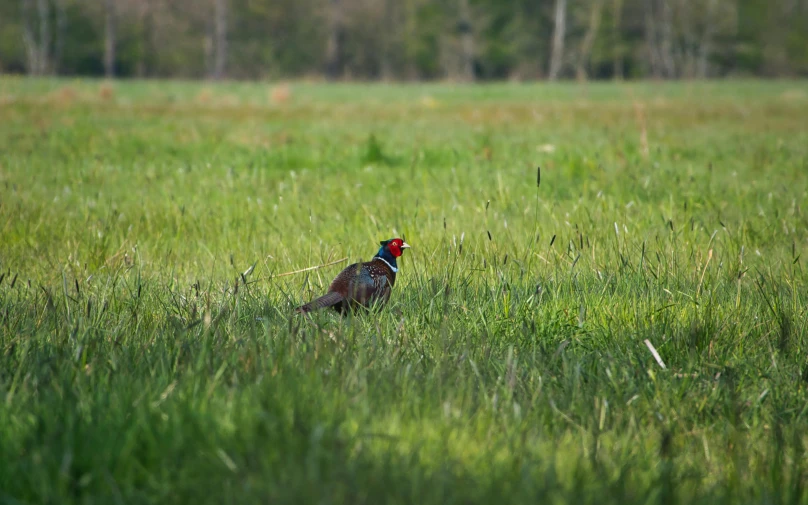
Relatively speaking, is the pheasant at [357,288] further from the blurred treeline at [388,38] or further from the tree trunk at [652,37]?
the blurred treeline at [388,38]

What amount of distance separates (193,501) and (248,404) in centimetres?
37

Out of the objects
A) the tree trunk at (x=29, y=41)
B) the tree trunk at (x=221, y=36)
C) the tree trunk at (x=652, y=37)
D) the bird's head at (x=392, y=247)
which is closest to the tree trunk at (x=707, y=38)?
the tree trunk at (x=652, y=37)

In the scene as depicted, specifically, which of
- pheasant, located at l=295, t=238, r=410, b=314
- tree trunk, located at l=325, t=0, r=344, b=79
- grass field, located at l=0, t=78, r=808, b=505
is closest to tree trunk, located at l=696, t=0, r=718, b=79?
tree trunk, located at l=325, t=0, r=344, b=79

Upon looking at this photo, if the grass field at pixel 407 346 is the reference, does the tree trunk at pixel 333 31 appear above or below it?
above

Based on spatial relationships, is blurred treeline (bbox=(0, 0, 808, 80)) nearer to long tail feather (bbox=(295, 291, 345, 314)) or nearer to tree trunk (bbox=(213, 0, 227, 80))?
tree trunk (bbox=(213, 0, 227, 80))

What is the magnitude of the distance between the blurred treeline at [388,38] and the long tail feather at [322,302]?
60.8 metres

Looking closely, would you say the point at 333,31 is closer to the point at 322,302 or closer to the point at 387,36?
the point at 387,36

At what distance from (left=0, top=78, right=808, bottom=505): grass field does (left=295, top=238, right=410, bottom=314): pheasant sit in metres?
0.07

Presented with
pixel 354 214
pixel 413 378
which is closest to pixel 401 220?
pixel 354 214

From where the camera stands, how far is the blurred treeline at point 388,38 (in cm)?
6394

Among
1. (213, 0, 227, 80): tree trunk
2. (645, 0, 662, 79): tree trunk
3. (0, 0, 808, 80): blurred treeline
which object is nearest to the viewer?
(645, 0, 662, 79): tree trunk

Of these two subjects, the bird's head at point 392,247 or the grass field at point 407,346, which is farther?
the bird's head at point 392,247

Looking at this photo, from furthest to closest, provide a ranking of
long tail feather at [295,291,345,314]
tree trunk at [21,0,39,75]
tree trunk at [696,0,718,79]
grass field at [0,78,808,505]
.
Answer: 1. tree trunk at [696,0,718,79]
2. tree trunk at [21,0,39,75]
3. long tail feather at [295,291,345,314]
4. grass field at [0,78,808,505]

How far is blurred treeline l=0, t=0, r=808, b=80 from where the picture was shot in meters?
63.9
